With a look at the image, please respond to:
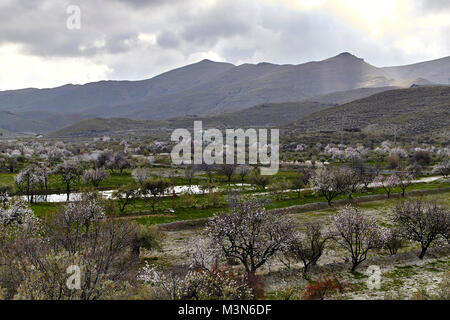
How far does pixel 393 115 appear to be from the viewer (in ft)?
516

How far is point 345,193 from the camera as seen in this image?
2314 inches

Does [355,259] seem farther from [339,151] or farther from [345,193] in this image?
[339,151]

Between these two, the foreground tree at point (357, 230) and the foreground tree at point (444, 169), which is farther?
the foreground tree at point (444, 169)

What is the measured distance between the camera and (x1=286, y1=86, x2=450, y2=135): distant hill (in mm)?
138762

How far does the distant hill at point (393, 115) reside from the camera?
455ft

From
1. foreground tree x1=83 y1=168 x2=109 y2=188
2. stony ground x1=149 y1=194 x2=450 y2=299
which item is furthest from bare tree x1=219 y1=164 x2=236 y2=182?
stony ground x1=149 y1=194 x2=450 y2=299

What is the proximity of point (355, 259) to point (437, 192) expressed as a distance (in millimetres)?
46520

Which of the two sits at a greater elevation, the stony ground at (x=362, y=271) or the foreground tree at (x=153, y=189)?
the foreground tree at (x=153, y=189)

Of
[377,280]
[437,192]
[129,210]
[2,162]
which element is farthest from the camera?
[2,162]

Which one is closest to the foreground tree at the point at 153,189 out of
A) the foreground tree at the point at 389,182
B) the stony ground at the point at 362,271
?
the stony ground at the point at 362,271

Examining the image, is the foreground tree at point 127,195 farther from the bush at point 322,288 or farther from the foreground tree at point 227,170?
the bush at point 322,288

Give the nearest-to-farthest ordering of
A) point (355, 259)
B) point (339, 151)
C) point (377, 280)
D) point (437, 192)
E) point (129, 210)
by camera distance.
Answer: point (377, 280) < point (355, 259) < point (129, 210) < point (437, 192) < point (339, 151)

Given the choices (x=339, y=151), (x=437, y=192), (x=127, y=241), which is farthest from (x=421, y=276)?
(x=339, y=151)

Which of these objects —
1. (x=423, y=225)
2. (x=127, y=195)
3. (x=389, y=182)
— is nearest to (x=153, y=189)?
(x=127, y=195)
